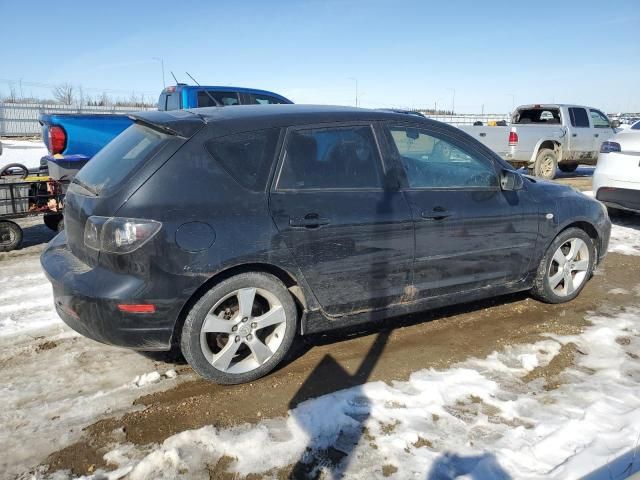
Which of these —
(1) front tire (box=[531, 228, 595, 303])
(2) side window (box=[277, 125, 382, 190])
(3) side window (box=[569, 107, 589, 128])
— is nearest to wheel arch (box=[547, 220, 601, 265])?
(1) front tire (box=[531, 228, 595, 303])

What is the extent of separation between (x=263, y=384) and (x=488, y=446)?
55.2 inches

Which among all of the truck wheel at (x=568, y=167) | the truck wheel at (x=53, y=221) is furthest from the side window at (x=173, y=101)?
the truck wheel at (x=568, y=167)

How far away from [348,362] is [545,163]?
11656mm

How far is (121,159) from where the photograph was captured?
323cm

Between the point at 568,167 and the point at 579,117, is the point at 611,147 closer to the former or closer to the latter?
the point at 579,117

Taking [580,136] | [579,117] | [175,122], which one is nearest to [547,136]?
[580,136]

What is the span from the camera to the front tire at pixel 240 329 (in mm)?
3039

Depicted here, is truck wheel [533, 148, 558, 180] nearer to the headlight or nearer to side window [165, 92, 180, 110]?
side window [165, 92, 180, 110]

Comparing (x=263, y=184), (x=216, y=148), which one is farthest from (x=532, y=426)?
(x=216, y=148)

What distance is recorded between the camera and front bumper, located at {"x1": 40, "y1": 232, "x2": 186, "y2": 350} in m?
2.87

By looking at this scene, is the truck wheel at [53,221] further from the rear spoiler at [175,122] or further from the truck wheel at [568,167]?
the truck wheel at [568,167]

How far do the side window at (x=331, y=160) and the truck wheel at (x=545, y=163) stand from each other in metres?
10.9

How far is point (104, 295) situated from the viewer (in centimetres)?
288

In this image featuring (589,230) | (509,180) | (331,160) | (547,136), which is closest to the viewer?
(331,160)
